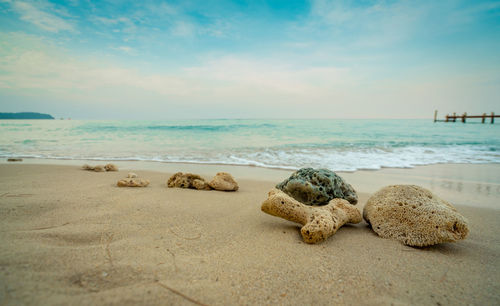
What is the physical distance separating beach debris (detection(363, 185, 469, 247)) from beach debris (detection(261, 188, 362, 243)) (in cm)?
25

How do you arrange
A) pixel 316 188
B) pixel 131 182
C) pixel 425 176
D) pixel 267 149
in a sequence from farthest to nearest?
pixel 267 149 → pixel 425 176 → pixel 131 182 → pixel 316 188

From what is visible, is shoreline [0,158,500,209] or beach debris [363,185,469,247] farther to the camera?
shoreline [0,158,500,209]

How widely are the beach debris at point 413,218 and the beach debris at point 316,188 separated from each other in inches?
19.3

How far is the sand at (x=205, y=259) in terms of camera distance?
131cm

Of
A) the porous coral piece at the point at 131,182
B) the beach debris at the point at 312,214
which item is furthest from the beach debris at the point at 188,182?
the beach debris at the point at 312,214

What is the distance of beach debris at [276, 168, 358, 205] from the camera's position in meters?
2.97

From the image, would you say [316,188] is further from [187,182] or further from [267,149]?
[267,149]

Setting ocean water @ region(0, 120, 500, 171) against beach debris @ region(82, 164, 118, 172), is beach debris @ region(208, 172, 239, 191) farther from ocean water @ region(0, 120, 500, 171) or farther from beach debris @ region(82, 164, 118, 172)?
beach debris @ region(82, 164, 118, 172)

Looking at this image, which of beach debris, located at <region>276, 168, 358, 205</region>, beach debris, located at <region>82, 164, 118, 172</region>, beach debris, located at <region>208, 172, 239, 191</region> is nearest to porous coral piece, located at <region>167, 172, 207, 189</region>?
beach debris, located at <region>208, 172, 239, 191</region>

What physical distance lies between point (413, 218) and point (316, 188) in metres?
1.03

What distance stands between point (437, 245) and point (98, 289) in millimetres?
2588

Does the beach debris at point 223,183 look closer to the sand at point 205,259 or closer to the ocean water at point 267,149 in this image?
the sand at point 205,259

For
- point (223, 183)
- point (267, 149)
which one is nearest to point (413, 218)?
point (223, 183)

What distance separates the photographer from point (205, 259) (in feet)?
5.63
